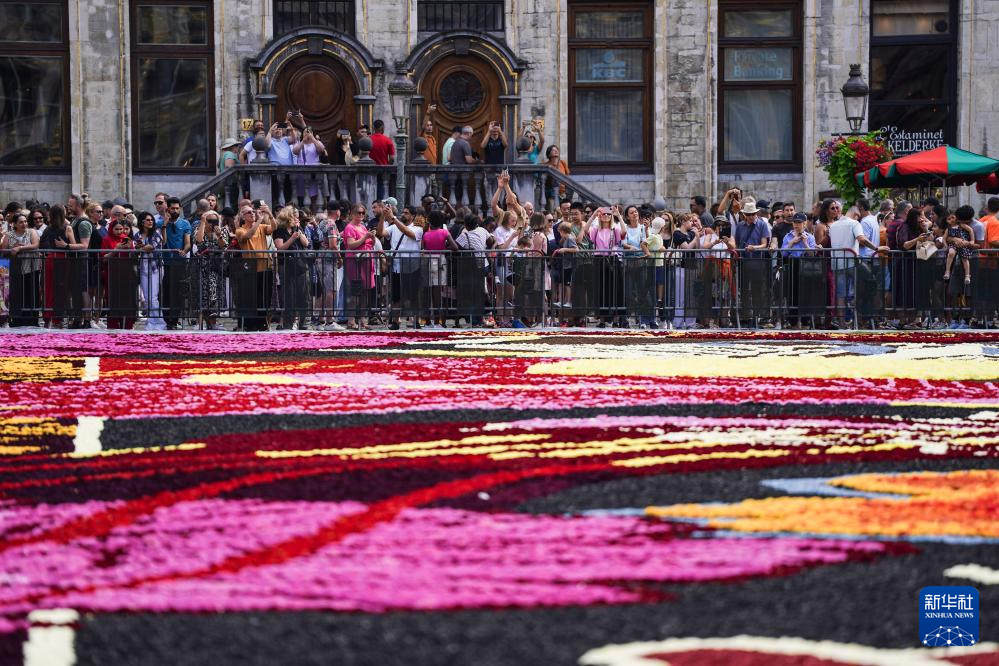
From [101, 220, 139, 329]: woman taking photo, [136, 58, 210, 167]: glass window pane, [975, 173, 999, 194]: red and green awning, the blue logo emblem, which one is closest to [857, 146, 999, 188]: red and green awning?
[975, 173, 999, 194]: red and green awning

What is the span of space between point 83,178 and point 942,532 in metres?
30.9

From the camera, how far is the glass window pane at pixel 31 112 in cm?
3506

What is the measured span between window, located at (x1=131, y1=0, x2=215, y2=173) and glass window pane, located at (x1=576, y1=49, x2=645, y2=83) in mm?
7331

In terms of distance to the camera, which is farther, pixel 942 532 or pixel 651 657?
pixel 942 532

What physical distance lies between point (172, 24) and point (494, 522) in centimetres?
3070

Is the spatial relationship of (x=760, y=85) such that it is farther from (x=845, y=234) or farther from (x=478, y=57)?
(x=845, y=234)

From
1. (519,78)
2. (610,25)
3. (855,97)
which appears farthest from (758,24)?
(855,97)

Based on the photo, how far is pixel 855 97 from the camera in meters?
28.1

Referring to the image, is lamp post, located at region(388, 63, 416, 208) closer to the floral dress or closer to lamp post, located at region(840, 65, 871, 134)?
the floral dress

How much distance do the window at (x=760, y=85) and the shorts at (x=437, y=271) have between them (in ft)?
50.8

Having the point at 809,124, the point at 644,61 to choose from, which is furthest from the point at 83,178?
the point at 809,124

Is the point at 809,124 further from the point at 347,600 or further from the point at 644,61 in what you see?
the point at 347,600

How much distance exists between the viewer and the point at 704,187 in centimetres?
3541

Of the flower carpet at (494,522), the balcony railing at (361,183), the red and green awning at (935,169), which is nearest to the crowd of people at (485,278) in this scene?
the red and green awning at (935,169)
